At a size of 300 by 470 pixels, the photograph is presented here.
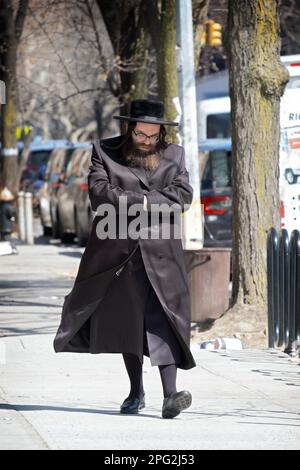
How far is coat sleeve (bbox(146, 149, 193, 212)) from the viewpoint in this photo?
721cm

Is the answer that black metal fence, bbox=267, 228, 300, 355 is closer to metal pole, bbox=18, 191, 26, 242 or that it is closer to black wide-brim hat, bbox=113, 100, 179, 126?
black wide-brim hat, bbox=113, 100, 179, 126

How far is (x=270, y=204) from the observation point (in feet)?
36.7

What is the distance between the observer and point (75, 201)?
2470cm

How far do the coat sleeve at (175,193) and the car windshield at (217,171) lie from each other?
35.4 ft

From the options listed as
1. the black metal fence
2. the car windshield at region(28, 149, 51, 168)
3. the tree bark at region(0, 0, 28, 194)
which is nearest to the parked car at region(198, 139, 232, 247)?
the black metal fence

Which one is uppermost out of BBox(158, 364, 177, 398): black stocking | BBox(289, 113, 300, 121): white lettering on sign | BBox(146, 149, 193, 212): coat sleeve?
BBox(289, 113, 300, 121): white lettering on sign

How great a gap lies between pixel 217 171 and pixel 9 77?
410 inches

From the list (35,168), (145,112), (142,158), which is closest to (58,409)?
(142,158)

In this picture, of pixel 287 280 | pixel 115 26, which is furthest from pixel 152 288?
pixel 115 26

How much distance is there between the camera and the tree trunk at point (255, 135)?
11.1 meters

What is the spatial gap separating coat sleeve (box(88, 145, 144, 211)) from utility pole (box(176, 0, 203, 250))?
223 inches

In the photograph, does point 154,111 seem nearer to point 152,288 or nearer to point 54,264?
point 152,288

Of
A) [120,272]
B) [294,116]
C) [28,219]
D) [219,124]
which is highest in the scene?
[219,124]

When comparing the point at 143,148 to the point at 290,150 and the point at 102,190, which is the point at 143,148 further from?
the point at 290,150
